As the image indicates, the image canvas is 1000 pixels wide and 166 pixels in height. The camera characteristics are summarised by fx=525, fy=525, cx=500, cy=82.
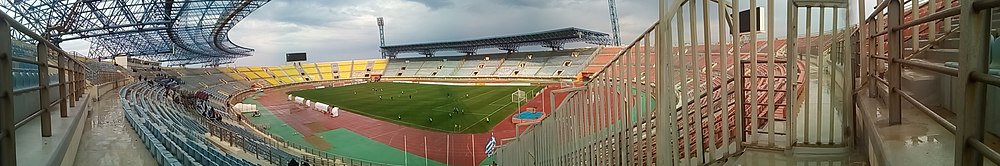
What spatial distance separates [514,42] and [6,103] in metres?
32.4

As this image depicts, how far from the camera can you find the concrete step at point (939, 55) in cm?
160

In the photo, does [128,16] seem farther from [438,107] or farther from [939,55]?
[939,55]

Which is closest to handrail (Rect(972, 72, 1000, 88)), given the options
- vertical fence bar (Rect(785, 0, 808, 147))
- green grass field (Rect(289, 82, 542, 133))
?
vertical fence bar (Rect(785, 0, 808, 147))

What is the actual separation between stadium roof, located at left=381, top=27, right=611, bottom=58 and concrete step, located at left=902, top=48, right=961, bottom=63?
27.5 metres

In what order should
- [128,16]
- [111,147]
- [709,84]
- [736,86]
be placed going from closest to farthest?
[736,86] < [709,84] < [111,147] < [128,16]

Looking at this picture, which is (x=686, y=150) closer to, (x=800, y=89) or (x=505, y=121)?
(x=800, y=89)

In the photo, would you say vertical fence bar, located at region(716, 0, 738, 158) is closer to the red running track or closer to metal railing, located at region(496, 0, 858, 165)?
metal railing, located at region(496, 0, 858, 165)

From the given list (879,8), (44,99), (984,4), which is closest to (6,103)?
(44,99)

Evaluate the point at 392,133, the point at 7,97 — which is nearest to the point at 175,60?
the point at 392,133

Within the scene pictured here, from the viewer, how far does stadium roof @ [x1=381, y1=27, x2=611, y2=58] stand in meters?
30.2

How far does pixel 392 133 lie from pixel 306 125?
135 inches

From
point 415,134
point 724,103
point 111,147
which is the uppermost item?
point 724,103

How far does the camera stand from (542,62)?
3256 cm

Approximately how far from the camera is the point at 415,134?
47.3 ft
